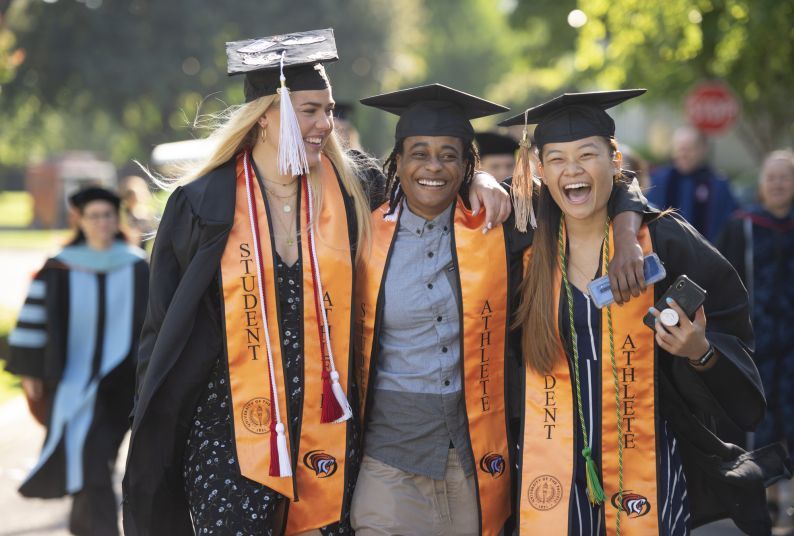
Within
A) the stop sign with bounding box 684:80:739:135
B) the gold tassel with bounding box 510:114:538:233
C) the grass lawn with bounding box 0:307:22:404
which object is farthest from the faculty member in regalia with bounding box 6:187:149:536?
the stop sign with bounding box 684:80:739:135

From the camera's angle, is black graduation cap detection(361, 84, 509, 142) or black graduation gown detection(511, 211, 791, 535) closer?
black graduation gown detection(511, 211, 791, 535)

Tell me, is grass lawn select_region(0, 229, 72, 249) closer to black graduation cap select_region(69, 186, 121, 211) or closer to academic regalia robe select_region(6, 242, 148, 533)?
black graduation cap select_region(69, 186, 121, 211)

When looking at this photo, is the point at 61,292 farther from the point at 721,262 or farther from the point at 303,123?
the point at 721,262

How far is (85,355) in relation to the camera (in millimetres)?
6352

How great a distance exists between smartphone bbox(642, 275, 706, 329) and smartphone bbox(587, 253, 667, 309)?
0.55 feet

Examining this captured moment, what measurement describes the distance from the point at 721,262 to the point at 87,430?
3.84 m

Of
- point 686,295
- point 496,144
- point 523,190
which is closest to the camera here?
point 686,295

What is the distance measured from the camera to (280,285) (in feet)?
13.3

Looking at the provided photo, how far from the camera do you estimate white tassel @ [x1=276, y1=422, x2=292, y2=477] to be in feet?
12.8

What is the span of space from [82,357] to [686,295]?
13.2 feet

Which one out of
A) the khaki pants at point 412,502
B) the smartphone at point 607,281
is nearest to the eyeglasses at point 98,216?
the khaki pants at point 412,502

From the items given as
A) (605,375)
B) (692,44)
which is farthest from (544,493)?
(692,44)

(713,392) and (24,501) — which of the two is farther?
(24,501)

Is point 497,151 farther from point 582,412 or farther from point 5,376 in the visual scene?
point 5,376
